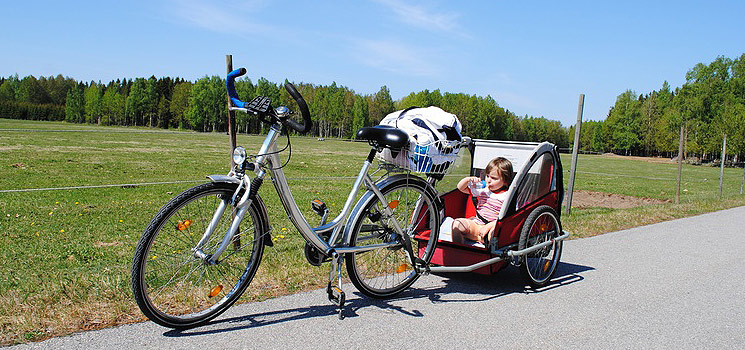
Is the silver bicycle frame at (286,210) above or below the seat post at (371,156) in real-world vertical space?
below

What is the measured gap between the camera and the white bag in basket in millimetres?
4453

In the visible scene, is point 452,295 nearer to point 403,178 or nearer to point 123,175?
point 403,178

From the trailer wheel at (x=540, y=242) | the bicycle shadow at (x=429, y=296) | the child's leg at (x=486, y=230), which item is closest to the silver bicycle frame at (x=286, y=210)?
the bicycle shadow at (x=429, y=296)

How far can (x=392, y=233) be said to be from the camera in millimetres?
4785

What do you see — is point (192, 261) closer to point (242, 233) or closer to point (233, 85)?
point (242, 233)

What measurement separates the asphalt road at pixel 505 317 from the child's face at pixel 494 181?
907 mm

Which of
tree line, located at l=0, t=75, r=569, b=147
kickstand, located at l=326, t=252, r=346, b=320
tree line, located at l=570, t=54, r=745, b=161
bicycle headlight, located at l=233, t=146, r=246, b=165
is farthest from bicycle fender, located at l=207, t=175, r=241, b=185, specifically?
tree line, located at l=0, t=75, r=569, b=147

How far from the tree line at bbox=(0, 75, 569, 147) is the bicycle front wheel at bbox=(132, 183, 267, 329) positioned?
90731mm

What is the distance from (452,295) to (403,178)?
1.10m

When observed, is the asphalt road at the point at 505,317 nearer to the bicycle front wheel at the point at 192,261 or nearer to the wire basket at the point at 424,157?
the bicycle front wheel at the point at 192,261

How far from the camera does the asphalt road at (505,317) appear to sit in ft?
11.6

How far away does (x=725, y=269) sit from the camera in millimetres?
6266

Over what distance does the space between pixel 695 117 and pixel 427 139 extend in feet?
274

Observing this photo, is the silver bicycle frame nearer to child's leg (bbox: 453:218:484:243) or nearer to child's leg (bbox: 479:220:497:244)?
child's leg (bbox: 453:218:484:243)
